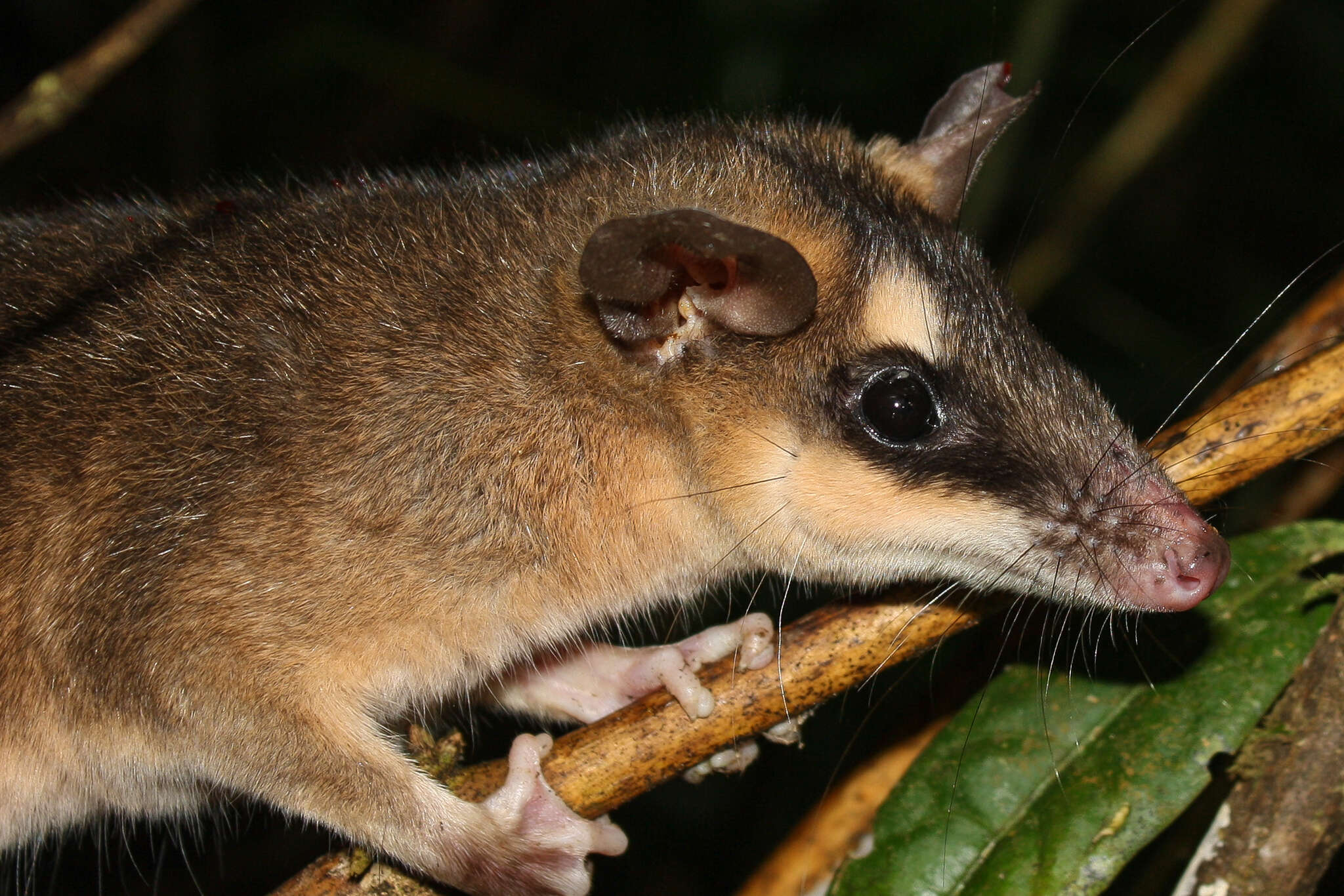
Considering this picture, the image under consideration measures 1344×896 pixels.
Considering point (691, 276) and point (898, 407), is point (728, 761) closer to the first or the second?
point (898, 407)

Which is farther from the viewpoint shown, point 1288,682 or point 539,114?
point 539,114

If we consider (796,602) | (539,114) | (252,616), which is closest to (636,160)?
(252,616)

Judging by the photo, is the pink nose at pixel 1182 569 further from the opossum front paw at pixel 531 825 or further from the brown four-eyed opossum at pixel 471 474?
the opossum front paw at pixel 531 825

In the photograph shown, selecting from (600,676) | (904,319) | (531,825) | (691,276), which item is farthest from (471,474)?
(904,319)

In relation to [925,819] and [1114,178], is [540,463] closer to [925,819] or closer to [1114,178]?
[925,819]

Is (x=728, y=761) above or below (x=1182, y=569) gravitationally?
below

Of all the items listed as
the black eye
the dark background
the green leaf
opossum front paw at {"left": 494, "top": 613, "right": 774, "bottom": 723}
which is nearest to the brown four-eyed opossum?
the black eye
